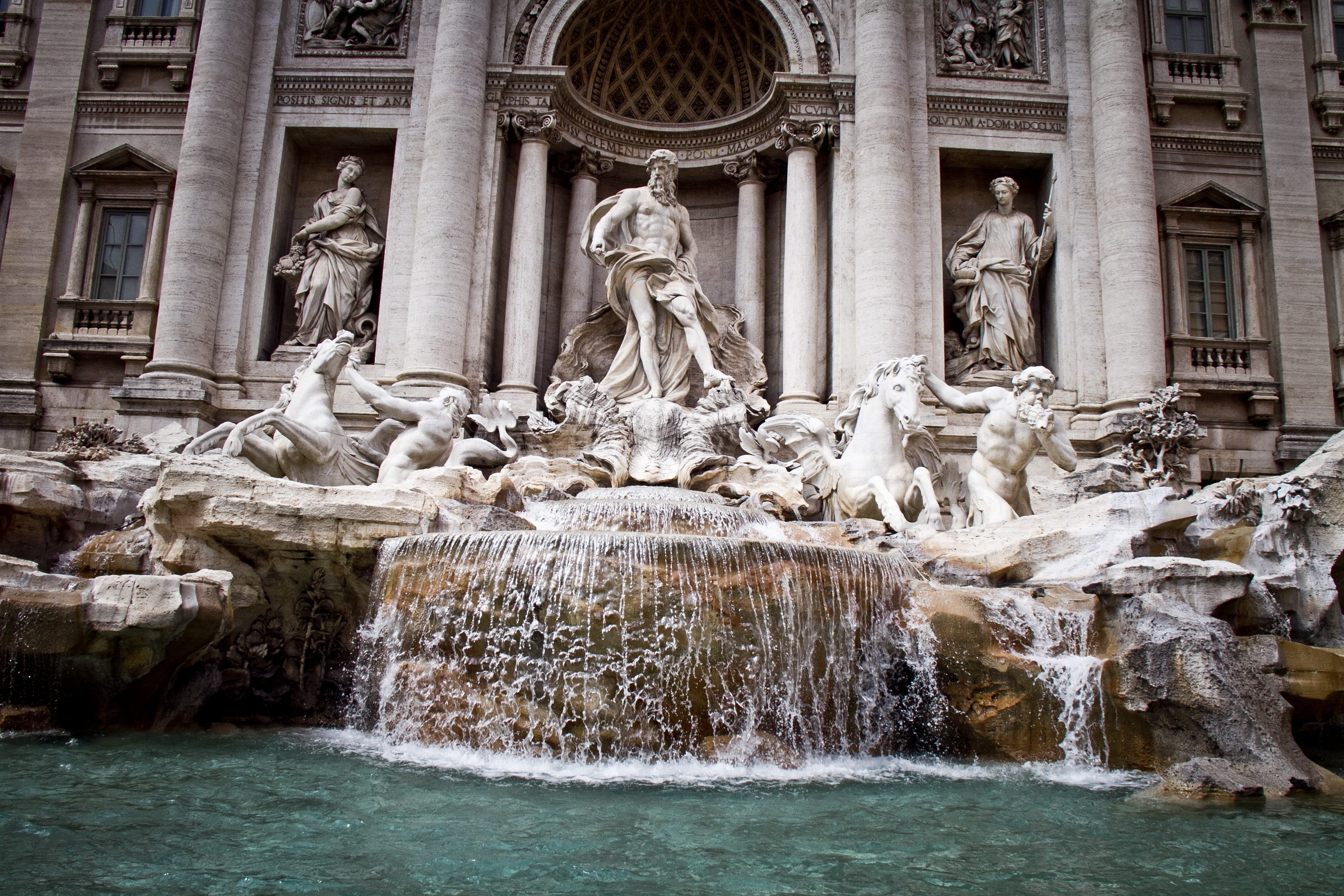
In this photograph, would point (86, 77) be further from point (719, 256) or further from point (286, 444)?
point (719, 256)

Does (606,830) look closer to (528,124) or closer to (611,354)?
(611,354)

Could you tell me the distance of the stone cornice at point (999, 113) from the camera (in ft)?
48.5


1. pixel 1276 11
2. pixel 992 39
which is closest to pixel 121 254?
pixel 992 39

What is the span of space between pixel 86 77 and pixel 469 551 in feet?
43.5

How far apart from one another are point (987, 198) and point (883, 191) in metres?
2.75

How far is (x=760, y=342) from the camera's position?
15.1m

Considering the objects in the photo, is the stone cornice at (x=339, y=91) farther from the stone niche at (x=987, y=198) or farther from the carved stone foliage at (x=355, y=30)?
the stone niche at (x=987, y=198)

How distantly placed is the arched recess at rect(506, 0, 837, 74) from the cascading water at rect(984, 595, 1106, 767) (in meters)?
10.3

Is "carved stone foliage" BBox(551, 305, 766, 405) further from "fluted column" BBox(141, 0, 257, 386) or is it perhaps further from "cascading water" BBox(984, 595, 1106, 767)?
"cascading water" BBox(984, 595, 1106, 767)

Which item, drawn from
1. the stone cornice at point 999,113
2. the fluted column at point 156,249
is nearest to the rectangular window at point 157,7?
the fluted column at point 156,249

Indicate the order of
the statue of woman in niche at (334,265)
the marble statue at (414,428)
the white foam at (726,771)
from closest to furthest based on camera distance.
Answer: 1. the white foam at (726,771)
2. the marble statue at (414,428)
3. the statue of woman in niche at (334,265)

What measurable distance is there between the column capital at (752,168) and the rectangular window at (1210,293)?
654 cm

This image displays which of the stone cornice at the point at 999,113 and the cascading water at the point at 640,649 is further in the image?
the stone cornice at the point at 999,113

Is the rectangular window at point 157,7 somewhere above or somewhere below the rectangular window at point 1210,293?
above
